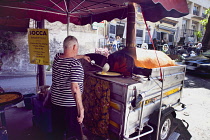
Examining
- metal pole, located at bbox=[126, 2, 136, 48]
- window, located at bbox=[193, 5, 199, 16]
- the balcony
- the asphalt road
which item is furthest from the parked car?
window, located at bbox=[193, 5, 199, 16]

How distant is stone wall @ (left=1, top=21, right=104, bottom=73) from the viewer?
8250 millimetres

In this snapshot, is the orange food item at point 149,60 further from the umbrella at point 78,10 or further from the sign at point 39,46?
the sign at point 39,46

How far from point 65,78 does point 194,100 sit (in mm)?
5475

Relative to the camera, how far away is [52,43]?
31.4 ft

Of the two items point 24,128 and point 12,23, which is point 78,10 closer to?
point 12,23

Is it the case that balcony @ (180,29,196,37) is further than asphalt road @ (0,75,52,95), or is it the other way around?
balcony @ (180,29,196,37)

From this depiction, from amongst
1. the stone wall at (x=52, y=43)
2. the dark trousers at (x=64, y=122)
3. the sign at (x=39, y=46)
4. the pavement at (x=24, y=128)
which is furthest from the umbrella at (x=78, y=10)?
the stone wall at (x=52, y=43)

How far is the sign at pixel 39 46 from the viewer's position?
3.56m

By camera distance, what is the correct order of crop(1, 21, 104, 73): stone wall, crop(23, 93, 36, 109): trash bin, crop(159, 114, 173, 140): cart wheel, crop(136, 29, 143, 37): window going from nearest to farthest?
1. crop(159, 114, 173, 140): cart wheel
2. crop(23, 93, 36, 109): trash bin
3. crop(1, 21, 104, 73): stone wall
4. crop(136, 29, 143, 37): window

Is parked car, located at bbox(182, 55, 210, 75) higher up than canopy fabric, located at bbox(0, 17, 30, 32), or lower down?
lower down

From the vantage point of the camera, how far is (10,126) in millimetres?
3662

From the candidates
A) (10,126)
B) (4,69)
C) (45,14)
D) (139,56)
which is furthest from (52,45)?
(139,56)

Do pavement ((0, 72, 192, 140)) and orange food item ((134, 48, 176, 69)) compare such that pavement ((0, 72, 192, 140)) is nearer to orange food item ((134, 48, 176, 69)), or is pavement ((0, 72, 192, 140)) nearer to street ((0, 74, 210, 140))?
street ((0, 74, 210, 140))

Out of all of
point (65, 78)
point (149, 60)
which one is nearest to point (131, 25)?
point (149, 60)
